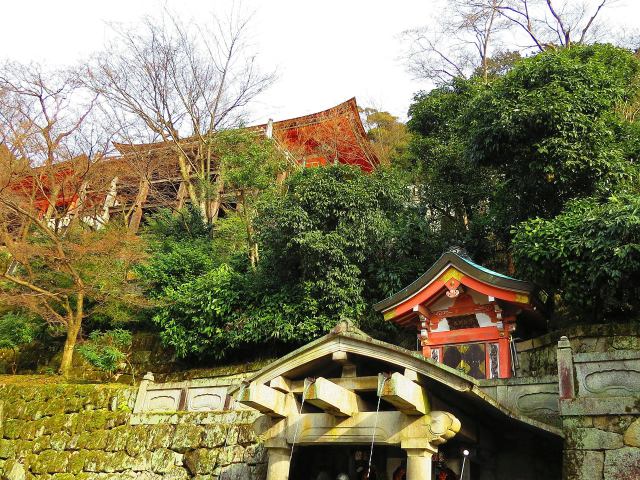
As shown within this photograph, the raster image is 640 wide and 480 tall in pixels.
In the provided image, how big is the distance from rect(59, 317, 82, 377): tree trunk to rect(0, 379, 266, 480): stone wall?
158cm

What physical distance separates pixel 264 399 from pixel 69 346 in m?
11.9

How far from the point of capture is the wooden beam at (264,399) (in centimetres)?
864

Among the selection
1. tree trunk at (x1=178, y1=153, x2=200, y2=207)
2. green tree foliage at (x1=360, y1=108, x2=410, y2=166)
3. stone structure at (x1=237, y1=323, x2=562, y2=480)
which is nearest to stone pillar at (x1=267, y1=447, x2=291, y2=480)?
stone structure at (x1=237, y1=323, x2=562, y2=480)

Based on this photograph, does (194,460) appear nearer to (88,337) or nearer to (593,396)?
(593,396)

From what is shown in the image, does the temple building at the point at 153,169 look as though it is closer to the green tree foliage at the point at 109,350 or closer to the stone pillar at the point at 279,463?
the green tree foliage at the point at 109,350

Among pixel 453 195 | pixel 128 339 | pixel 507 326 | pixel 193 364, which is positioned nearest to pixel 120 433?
pixel 193 364

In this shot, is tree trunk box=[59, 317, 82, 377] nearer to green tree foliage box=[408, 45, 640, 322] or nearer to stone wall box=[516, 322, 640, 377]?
green tree foliage box=[408, 45, 640, 322]

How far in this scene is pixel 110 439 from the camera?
14.0 m

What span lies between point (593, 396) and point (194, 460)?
25.4 feet

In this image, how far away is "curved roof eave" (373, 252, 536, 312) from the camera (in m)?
14.0

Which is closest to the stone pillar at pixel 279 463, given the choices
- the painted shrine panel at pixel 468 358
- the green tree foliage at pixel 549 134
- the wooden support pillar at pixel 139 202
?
the painted shrine panel at pixel 468 358

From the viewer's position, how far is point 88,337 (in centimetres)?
2067

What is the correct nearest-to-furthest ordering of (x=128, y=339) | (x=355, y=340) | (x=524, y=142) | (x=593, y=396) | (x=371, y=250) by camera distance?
(x=355, y=340) < (x=593, y=396) < (x=524, y=142) < (x=371, y=250) < (x=128, y=339)

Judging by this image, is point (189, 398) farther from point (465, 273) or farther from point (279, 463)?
point (465, 273)
